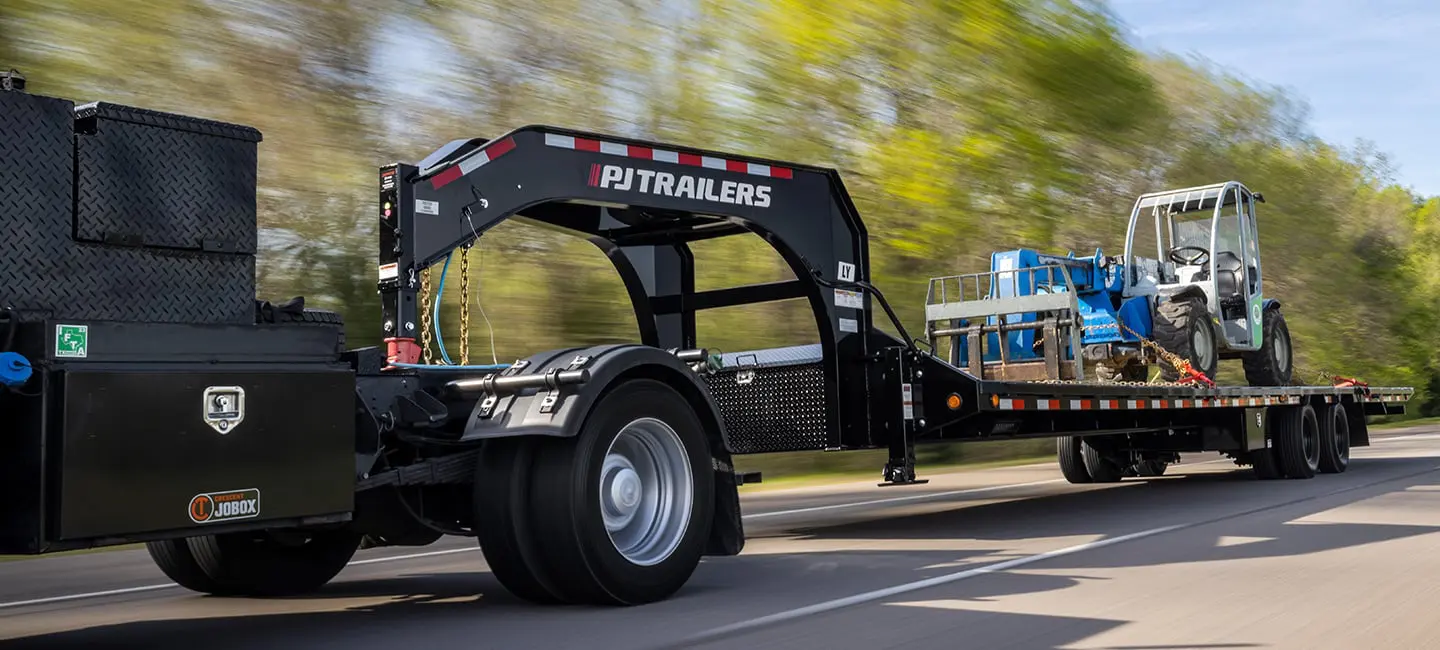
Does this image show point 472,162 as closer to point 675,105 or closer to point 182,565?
point 182,565

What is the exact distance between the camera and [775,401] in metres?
9.98

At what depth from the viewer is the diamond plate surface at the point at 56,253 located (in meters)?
4.68

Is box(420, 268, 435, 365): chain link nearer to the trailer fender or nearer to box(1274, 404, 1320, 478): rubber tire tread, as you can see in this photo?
the trailer fender

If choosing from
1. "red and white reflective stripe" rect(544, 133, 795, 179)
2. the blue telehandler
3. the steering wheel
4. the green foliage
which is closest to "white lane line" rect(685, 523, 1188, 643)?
"red and white reflective stripe" rect(544, 133, 795, 179)

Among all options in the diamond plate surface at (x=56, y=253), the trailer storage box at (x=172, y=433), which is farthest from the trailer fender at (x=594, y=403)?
the diamond plate surface at (x=56, y=253)

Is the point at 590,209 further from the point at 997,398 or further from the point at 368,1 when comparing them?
the point at 368,1

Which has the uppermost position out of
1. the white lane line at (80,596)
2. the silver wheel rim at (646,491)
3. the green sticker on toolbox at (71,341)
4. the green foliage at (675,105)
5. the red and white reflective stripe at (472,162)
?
the green foliage at (675,105)

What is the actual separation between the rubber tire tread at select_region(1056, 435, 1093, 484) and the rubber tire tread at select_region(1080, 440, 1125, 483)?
0.11ft

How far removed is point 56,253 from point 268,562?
9.68 feet

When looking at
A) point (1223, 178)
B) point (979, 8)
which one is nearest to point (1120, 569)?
point (979, 8)

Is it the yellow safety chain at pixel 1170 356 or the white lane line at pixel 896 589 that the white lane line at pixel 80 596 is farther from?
the yellow safety chain at pixel 1170 356

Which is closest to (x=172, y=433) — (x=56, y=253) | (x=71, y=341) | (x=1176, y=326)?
(x=71, y=341)

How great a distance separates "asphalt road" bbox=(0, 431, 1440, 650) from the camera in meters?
5.69

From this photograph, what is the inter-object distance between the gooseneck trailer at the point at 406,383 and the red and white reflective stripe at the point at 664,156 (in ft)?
0.07
